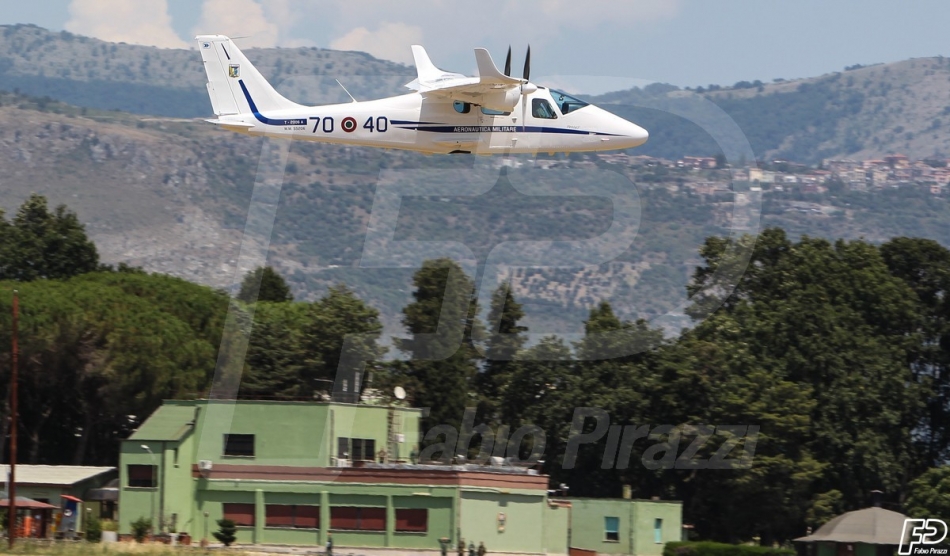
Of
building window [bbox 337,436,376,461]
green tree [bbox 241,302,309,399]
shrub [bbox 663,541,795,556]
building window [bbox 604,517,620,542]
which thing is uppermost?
green tree [bbox 241,302,309,399]

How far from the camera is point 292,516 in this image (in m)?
49.3

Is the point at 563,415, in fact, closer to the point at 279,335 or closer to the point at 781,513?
the point at 781,513

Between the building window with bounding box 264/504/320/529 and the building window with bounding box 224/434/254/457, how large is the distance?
250cm

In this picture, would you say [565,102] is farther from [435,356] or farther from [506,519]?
[435,356]

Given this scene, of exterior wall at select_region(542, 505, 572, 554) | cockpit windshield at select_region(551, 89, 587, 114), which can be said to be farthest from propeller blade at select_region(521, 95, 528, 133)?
exterior wall at select_region(542, 505, 572, 554)

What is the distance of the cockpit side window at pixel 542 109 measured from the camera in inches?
1394

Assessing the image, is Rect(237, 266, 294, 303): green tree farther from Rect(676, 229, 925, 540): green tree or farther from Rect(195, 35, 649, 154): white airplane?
Rect(195, 35, 649, 154): white airplane

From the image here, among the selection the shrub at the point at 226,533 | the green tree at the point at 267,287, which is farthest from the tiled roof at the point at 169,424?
the green tree at the point at 267,287

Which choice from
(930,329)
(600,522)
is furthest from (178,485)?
(930,329)

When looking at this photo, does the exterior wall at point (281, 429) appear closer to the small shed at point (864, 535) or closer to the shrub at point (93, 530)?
the shrub at point (93, 530)

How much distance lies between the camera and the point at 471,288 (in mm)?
63625

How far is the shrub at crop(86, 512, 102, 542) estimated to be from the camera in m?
47.4

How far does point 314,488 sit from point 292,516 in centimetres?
127

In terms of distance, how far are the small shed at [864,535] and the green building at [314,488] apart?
22.6 ft
